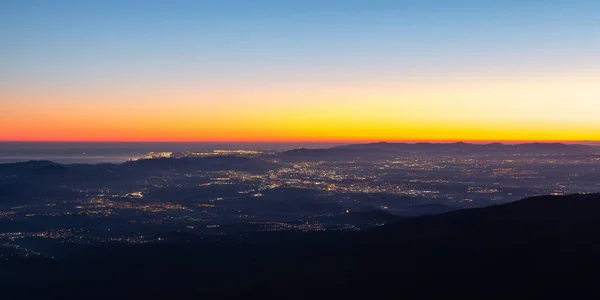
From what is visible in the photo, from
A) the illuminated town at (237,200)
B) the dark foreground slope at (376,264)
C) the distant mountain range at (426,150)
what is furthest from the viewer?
the distant mountain range at (426,150)

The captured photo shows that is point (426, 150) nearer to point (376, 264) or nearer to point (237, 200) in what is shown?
point (237, 200)

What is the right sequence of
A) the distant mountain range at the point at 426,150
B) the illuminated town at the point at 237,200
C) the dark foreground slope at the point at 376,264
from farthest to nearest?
1. the distant mountain range at the point at 426,150
2. the illuminated town at the point at 237,200
3. the dark foreground slope at the point at 376,264

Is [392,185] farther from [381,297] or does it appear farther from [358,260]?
[381,297]

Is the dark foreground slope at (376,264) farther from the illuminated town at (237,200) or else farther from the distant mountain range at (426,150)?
the distant mountain range at (426,150)

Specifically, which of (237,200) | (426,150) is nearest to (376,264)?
(237,200)

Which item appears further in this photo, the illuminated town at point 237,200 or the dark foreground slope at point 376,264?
the illuminated town at point 237,200

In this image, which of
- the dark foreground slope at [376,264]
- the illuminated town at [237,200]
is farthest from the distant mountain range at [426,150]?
the dark foreground slope at [376,264]

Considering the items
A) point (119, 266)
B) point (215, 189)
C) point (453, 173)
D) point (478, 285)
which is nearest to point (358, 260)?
point (478, 285)

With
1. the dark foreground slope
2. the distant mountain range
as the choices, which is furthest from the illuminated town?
the distant mountain range

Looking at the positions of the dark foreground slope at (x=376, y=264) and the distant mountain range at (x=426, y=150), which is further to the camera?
the distant mountain range at (x=426, y=150)
